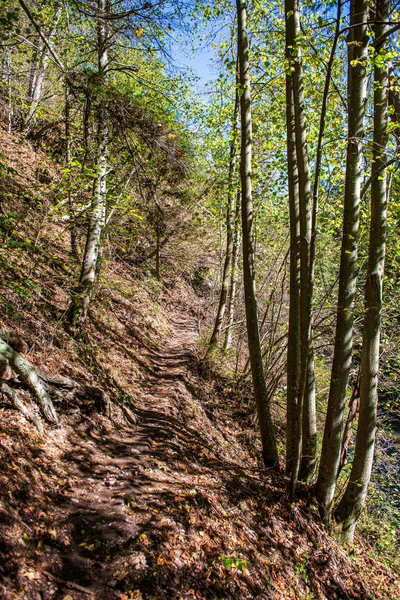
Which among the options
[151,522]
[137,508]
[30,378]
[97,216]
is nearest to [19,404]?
[30,378]

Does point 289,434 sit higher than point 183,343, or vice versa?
point 183,343

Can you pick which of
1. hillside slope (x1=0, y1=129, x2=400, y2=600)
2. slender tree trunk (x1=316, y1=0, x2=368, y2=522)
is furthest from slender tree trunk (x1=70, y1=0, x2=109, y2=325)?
slender tree trunk (x1=316, y1=0, x2=368, y2=522)

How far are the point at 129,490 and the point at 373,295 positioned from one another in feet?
13.6

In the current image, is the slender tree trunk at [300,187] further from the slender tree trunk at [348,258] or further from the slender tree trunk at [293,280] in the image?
the slender tree trunk at [348,258]

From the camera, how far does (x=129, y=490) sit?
12.9ft

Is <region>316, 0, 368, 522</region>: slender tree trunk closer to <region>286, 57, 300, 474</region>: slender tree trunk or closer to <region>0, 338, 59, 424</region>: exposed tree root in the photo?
<region>286, 57, 300, 474</region>: slender tree trunk

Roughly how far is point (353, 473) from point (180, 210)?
12.0 meters

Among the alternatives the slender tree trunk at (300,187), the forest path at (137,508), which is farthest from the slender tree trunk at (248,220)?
the forest path at (137,508)

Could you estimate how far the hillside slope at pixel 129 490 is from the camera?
287 centimetres

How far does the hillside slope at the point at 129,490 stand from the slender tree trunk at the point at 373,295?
44.1 inches

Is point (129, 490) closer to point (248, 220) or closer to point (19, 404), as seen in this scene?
point (19, 404)

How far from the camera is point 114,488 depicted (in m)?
3.88

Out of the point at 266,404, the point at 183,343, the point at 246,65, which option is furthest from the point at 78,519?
the point at 183,343

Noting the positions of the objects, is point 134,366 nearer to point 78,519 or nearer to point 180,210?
point 78,519
